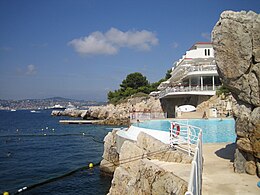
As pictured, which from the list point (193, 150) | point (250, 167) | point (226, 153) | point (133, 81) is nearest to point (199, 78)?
point (226, 153)

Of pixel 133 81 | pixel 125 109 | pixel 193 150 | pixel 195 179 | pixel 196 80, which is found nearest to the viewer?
pixel 195 179

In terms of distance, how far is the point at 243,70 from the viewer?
693 cm

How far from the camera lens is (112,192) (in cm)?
1210

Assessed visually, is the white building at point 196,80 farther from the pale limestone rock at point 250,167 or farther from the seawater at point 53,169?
the pale limestone rock at point 250,167

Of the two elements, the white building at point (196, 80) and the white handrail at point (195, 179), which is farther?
the white building at point (196, 80)

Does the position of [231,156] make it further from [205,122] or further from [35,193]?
[205,122]

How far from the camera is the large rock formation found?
669 cm

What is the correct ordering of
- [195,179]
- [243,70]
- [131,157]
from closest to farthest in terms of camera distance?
1. [195,179]
2. [243,70]
3. [131,157]

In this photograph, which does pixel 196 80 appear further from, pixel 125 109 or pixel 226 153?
pixel 226 153

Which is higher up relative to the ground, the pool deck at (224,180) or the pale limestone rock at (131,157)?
the pool deck at (224,180)

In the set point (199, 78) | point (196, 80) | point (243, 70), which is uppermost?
point (199, 78)

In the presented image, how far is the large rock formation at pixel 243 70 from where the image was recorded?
6.69 m

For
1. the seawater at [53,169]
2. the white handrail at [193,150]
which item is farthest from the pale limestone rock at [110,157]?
the white handrail at [193,150]

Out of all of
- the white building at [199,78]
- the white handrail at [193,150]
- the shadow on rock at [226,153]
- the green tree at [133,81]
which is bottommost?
the shadow on rock at [226,153]
